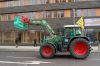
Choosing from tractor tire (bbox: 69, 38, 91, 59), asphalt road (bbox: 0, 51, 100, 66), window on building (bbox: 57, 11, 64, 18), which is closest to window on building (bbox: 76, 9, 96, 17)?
window on building (bbox: 57, 11, 64, 18)

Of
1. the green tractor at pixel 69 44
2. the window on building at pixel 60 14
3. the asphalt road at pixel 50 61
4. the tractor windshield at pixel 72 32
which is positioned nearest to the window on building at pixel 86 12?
the window on building at pixel 60 14

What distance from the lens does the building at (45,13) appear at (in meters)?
46.1

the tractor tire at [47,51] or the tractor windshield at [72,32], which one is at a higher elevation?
the tractor windshield at [72,32]

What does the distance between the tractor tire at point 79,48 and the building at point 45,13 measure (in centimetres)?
2199

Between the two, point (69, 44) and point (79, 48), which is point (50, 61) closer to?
point (69, 44)

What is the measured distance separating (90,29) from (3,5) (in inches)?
734

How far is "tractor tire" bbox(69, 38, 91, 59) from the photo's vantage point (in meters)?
22.0

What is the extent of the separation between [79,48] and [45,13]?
27916mm

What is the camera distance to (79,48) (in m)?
22.4

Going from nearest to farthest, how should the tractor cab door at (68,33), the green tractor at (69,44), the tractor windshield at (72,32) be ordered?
the green tractor at (69,44) → the tractor cab door at (68,33) → the tractor windshield at (72,32)

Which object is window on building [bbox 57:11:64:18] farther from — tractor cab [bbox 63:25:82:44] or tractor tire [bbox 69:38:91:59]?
tractor tire [bbox 69:38:91:59]

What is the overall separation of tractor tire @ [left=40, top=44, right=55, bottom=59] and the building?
21.4 m

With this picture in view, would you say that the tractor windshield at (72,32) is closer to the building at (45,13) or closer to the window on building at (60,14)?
the building at (45,13)

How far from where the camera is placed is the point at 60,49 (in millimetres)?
22875
